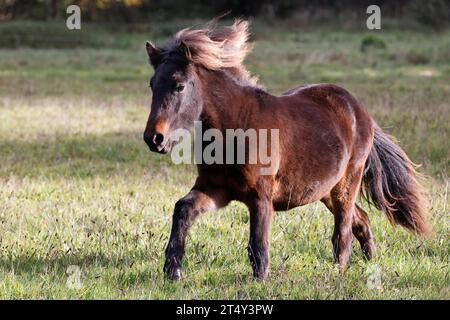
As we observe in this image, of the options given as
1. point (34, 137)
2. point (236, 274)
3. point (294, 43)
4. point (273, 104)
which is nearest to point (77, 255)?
point (236, 274)

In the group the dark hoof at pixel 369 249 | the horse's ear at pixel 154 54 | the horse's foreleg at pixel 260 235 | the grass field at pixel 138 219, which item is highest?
the horse's ear at pixel 154 54

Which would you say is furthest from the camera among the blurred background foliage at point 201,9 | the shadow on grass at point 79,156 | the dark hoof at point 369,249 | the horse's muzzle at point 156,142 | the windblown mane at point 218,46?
the blurred background foliage at point 201,9

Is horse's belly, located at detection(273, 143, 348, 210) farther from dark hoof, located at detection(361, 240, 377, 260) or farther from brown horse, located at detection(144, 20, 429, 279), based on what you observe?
dark hoof, located at detection(361, 240, 377, 260)

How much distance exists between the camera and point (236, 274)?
6223 millimetres

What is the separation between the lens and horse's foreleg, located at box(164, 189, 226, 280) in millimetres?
5945

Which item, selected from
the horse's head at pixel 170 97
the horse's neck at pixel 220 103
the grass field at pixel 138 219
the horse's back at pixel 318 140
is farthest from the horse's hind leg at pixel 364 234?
the horse's head at pixel 170 97

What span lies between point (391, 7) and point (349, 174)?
43.3 m

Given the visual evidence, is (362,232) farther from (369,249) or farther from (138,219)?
(138,219)

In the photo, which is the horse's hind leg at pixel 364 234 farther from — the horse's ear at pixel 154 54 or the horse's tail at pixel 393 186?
the horse's ear at pixel 154 54

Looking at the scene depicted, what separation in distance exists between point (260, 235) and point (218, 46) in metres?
1.32

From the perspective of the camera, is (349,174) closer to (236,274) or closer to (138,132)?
(236,274)

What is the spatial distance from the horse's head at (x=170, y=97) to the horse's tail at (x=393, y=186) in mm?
2319

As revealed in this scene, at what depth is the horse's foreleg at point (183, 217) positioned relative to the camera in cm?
595

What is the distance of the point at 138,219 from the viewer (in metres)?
7.90
